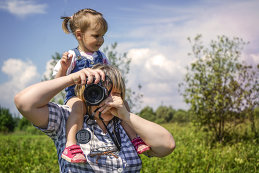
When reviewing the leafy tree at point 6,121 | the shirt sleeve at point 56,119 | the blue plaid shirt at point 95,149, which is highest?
the shirt sleeve at point 56,119

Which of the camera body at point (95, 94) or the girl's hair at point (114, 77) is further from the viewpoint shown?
the girl's hair at point (114, 77)

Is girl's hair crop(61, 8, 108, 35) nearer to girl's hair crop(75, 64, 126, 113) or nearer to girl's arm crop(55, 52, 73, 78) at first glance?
girl's arm crop(55, 52, 73, 78)

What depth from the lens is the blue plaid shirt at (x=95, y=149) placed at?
6.42 feet

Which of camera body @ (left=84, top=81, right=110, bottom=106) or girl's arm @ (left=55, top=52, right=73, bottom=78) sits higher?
girl's arm @ (left=55, top=52, right=73, bottom=78)

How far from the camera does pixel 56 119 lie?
6.41 ft

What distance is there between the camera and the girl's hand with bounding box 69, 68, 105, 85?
6.16 ft

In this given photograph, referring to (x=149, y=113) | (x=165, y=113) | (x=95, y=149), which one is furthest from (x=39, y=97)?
(x=165, y=113)

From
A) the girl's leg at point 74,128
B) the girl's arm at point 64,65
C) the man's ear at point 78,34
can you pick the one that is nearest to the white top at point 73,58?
the girl's arm at point 64,65

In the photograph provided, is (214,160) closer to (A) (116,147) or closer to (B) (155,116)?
(A) (116,147)

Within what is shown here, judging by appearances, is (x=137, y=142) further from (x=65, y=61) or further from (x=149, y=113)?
(x=149, y=113)

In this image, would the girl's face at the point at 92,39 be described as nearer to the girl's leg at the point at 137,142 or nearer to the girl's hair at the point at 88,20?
the girl's hair at the point at 88,20

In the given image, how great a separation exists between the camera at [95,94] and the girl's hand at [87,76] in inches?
1.6

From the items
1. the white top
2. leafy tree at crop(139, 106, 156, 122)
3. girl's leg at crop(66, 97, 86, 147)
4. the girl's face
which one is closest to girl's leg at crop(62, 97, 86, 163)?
girl's leg at crop(66, 97, 86, 147)

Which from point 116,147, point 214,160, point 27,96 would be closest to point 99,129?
point 116,147
